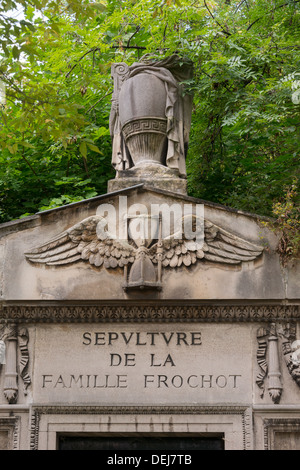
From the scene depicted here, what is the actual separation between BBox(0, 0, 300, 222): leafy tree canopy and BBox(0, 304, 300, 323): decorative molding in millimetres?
2244

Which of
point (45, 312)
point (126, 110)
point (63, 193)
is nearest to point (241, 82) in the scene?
point (126, 110)

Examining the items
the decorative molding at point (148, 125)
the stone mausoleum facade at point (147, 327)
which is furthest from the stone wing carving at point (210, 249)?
the decorative molding at point (148, 125)

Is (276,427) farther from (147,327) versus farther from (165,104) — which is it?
(165,104)

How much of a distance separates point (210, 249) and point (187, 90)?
2.94 meters

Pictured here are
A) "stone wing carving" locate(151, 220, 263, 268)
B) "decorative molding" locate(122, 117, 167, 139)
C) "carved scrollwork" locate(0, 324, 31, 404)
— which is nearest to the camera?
"carved scrollwork" locate(0, 324, 31, 404)

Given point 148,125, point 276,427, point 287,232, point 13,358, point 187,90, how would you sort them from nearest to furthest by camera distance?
point 276,427 < point 287,232 < point 13,358 < point 148,125 < point 187,90

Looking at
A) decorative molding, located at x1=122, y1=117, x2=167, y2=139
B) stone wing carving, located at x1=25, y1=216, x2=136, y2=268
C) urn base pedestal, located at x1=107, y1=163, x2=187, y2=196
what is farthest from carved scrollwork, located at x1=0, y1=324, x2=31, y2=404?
Result: decorative molding, located at x1=122, y1=117, x2=167, y2=139

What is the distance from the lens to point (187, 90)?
1255cm

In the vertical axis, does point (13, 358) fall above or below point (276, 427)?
above

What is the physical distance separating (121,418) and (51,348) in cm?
133

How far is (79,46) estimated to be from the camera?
16078mm

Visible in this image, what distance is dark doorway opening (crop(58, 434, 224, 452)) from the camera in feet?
34.8

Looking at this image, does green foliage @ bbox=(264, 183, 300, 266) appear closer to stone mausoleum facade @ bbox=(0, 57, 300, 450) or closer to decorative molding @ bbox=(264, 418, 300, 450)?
stone mausoleum facade @ bbox=(0, 57, 300, 450)

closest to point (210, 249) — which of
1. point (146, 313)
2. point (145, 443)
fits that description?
point (146, 313)
